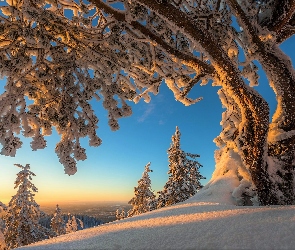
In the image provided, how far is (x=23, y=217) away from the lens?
1703cm

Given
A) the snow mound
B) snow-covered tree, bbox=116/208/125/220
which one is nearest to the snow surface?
the snow mound

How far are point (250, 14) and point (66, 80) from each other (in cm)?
325

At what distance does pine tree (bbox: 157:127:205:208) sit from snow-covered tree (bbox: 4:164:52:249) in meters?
9.06

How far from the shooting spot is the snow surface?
7.01 feet

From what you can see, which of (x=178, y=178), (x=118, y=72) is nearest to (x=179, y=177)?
(x=178, y=178)

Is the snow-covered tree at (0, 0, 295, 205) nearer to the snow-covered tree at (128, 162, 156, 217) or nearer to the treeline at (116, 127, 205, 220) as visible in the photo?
the treeline at (116, 127, 205, 220)

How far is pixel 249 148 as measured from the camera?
3.78 metres

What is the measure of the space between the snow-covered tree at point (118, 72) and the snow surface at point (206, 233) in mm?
1139

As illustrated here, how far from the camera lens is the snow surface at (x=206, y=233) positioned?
2.14m

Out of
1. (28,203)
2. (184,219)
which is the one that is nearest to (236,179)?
(184,219)

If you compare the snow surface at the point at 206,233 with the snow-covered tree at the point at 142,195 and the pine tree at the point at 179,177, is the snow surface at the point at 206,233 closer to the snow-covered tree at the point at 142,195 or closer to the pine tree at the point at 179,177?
the pine tree at the point at 179,177

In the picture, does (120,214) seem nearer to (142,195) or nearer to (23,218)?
(142,195)

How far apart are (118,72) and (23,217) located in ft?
53.7

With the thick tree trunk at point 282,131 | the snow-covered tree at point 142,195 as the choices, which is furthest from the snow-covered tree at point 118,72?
the snow-covered tree at point 142,195
